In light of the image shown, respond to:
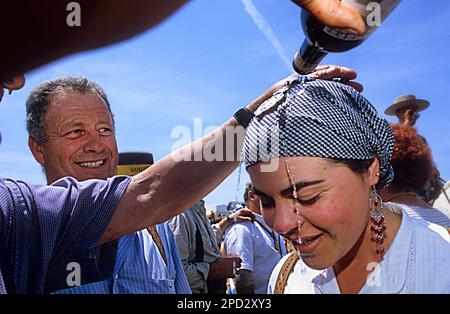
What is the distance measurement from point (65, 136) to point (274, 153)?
44.0 inches

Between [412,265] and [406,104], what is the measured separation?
125 inches

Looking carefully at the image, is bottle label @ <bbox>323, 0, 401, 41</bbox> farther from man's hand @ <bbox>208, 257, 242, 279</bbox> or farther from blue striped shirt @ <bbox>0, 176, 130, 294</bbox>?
man's hand @ <bbox>208, 257, 242, 279</bbox>

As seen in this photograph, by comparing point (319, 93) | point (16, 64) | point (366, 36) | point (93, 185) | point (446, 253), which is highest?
point (366, 36)

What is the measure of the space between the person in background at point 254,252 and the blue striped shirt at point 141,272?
6.55 feet

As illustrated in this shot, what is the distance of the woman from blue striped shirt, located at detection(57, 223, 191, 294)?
1.97 feet

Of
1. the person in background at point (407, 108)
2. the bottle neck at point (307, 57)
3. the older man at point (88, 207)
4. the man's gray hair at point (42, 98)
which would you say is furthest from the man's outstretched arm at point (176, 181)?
the person in background at point (407, 108)

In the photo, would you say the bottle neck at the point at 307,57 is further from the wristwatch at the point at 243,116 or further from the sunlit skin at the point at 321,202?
the sunlit skin at the point at 321,202

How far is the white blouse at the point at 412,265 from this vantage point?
123 cm

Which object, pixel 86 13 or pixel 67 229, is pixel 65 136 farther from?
pixel 86 13

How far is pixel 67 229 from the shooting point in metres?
1.41

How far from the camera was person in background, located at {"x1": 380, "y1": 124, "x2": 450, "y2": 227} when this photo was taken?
7.19ft

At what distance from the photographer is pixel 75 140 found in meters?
1.92

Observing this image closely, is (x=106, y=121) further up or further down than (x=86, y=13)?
further up
